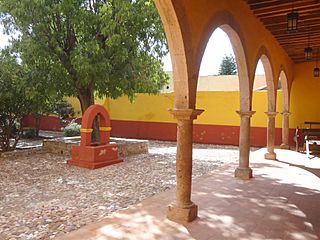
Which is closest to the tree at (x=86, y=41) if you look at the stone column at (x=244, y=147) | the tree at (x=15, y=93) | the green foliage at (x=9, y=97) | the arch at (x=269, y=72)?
the tree at (x=15, y=93)

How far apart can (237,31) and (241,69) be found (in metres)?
0.98

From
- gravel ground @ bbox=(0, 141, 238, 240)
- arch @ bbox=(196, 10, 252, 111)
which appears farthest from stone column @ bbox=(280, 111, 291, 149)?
arch @ bbox=(196, 10, 252, 111)

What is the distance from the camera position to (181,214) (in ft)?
14.1

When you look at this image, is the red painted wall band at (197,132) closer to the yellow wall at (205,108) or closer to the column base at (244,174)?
the yellow wall at (205,108)

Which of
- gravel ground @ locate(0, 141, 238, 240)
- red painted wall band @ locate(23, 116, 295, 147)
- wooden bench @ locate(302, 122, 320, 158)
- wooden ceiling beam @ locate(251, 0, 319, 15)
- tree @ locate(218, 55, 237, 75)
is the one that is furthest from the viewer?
tree @ locate(218, 55, 237, 75)

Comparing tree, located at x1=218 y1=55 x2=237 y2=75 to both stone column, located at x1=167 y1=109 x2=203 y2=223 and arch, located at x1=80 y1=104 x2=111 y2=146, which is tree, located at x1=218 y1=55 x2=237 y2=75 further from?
stone column, located at x1=167 y1=109 x2=203 y2=223

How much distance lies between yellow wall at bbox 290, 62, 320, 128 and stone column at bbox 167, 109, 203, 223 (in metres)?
9.69

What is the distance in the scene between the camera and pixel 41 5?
29.9ft

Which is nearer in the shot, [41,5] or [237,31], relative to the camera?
[237,31]

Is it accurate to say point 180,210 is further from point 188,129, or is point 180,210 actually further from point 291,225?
point 291,225

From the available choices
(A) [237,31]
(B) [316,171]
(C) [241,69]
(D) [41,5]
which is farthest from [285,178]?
(D) [41,5]

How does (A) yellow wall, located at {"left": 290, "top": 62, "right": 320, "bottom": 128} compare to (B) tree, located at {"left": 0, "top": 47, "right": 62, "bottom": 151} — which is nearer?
(B) tree, located at {"left": 0, "top": 47, "right": 62, "bottom": 151}

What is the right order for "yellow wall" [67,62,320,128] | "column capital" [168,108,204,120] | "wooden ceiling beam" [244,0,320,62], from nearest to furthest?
"column capital" [168,108,204,120] < "wooden ceiling beam" [244,0,320,62] < "yellow wall" [67,62,320,128]

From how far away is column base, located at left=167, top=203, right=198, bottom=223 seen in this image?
168 inches
